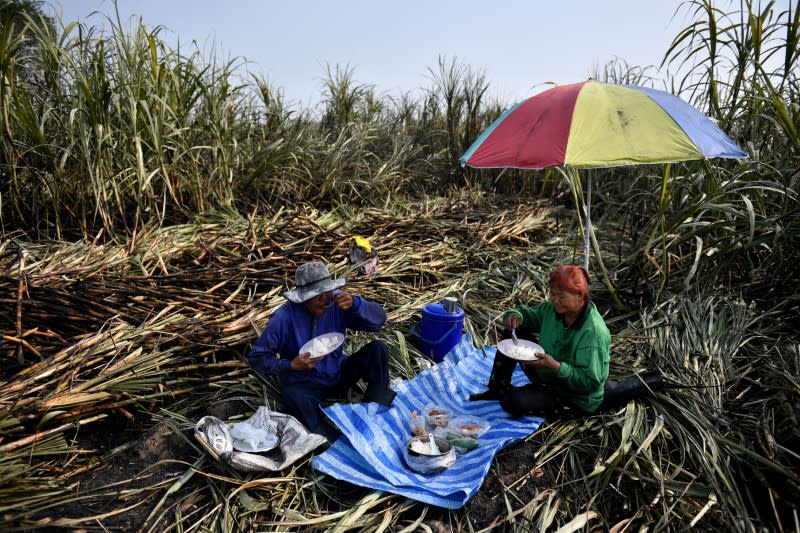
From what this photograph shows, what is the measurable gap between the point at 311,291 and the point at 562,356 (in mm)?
1220

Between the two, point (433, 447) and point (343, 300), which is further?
point (343, 300)

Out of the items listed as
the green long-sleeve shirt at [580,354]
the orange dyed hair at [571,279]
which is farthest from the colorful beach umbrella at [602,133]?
the green long-sleeve shirt at [580,354]

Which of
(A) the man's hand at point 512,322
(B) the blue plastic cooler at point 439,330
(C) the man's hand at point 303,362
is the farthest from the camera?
(B) the blue plastic cooler at point 439,330

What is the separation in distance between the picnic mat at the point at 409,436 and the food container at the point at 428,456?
3 centimetres

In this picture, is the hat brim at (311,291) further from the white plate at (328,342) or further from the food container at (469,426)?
the food container at (469,426)

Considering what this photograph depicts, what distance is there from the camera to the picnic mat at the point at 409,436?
82.1 inches

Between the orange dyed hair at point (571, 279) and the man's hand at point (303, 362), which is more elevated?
the orange dyed hair at point (571, 279)

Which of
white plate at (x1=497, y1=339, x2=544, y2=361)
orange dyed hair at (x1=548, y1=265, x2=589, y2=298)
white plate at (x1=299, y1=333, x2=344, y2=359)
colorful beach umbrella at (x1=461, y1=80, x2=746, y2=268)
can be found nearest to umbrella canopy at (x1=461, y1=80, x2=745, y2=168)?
colorful beach umbrella at (x1=461, y1=80, x2=746, y2=268)

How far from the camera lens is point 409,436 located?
2.47 meters

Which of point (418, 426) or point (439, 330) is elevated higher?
point (439, 330)

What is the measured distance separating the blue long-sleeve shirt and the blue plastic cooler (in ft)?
1.50

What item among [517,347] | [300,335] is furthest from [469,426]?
[300,335]

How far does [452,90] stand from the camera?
25.0 feet

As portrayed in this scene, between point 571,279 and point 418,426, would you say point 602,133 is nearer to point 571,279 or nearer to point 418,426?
point 571,279
